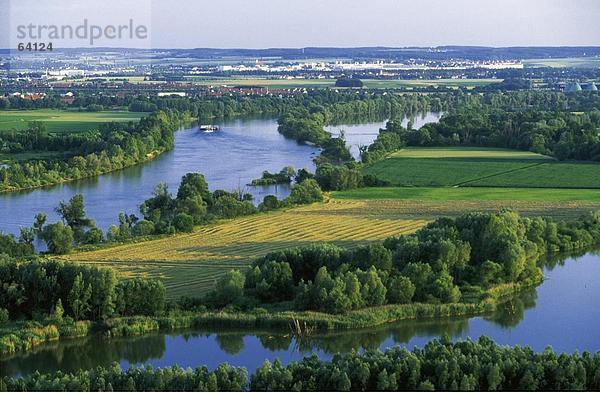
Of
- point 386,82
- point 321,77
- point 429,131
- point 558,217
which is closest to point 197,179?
point 558,217

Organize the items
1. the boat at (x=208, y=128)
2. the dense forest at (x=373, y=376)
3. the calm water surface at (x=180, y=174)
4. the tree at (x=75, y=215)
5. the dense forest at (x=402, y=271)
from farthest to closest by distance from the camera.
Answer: the boat at (x=208, y=128) → the calm water surface at (x=180, y=174) → the tree at (x=75, y=215) → the dense forest at (x=402, y=271) → the dense forest at (x=373, y=376)

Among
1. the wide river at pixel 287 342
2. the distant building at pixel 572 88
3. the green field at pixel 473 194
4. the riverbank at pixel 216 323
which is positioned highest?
the distant building at pixel 572 88

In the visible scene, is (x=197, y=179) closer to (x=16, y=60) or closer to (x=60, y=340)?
(x=60, y=340)

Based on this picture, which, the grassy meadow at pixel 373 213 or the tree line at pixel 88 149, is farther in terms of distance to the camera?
the tree line at pixel 88 149

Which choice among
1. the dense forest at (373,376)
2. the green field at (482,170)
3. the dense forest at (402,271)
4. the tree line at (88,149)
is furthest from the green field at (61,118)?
the dense forest at (373,376)

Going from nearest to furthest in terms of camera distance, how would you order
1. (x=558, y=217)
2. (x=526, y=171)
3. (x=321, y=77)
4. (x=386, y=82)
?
(x=558, y=217)
(x=526, y=171)
(x=386, y=82)
(x=321, y=77)

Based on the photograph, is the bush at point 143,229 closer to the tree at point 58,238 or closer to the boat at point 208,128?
the tree at point 58,238

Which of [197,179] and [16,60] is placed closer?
[197,179]

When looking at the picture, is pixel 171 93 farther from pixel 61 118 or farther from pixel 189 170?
pixel 189 170
